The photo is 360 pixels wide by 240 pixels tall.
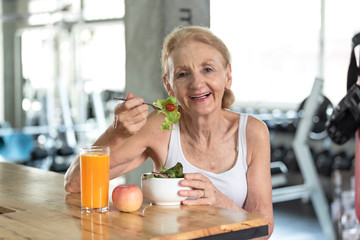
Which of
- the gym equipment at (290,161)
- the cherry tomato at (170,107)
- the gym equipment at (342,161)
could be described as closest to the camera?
the cherry tomato at (170,107)

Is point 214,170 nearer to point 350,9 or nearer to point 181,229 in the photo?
point 181,229

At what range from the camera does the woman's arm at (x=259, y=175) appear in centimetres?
177

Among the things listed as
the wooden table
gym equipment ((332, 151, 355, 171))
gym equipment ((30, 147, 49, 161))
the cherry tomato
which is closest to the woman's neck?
the cherry tomato

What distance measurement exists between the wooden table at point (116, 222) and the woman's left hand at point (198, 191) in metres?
0.03

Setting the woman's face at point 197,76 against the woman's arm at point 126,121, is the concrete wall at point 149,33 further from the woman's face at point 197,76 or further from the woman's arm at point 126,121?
the woman's arm at point 126,121

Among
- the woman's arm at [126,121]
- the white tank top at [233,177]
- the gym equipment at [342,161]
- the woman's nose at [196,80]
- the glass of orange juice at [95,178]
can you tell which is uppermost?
the woman's nose at [196,80]

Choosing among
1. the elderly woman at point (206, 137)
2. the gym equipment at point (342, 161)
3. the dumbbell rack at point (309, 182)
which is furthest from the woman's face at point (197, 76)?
the gym equipment at point (342, 161)

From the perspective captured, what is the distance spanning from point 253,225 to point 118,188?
0.38 m

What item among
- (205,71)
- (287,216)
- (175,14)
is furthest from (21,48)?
(205,71)

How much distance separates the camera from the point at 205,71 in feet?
5.94

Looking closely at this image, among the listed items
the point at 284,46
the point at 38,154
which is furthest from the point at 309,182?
the point at 38,154

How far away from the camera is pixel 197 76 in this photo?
178 centimetres

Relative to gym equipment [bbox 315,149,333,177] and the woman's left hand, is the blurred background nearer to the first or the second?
gym equipment [bbox 315,149,333,177]

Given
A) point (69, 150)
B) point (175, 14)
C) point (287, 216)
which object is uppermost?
point (175, 14)
